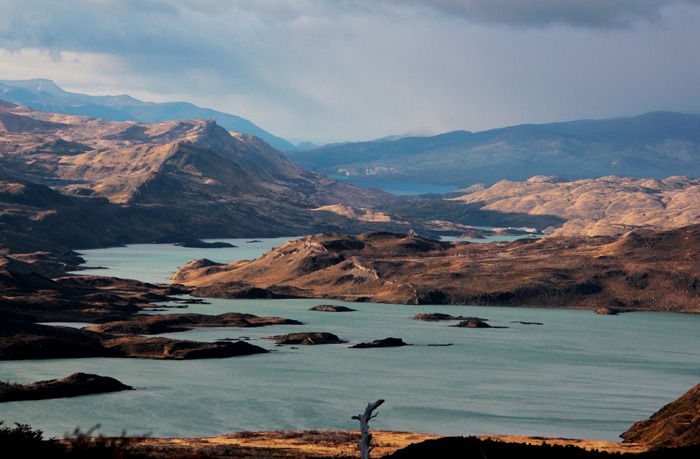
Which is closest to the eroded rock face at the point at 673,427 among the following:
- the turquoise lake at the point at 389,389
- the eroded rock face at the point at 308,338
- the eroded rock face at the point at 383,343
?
the turquoise lake at the point at 389,389

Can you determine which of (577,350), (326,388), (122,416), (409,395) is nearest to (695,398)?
(409,395)

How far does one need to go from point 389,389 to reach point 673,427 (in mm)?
50270

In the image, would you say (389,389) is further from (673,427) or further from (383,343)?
(673,427)

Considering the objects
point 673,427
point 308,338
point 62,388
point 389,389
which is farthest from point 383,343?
point 673,427

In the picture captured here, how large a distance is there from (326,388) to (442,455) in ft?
269

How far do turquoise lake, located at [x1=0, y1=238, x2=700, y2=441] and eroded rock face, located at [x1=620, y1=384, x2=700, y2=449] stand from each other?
4342mm

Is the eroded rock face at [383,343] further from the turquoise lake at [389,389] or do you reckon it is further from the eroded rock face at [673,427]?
the eroded rock face at [673,427]

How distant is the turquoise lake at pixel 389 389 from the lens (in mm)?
112625

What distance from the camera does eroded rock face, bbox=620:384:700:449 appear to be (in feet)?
298

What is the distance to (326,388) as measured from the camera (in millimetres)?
138250

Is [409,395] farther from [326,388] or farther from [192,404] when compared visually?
[192,404]

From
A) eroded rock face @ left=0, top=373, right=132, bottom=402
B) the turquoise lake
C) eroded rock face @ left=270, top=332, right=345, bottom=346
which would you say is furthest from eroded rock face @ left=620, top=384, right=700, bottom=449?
eroded rock face @ left=270, top=332, right=345, bottom=346

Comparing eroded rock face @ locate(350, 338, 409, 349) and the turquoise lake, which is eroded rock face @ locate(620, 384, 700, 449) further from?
eroded rock face @ locate(350, 338, 409, 349)

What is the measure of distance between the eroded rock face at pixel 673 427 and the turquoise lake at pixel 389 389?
434 centimetres
